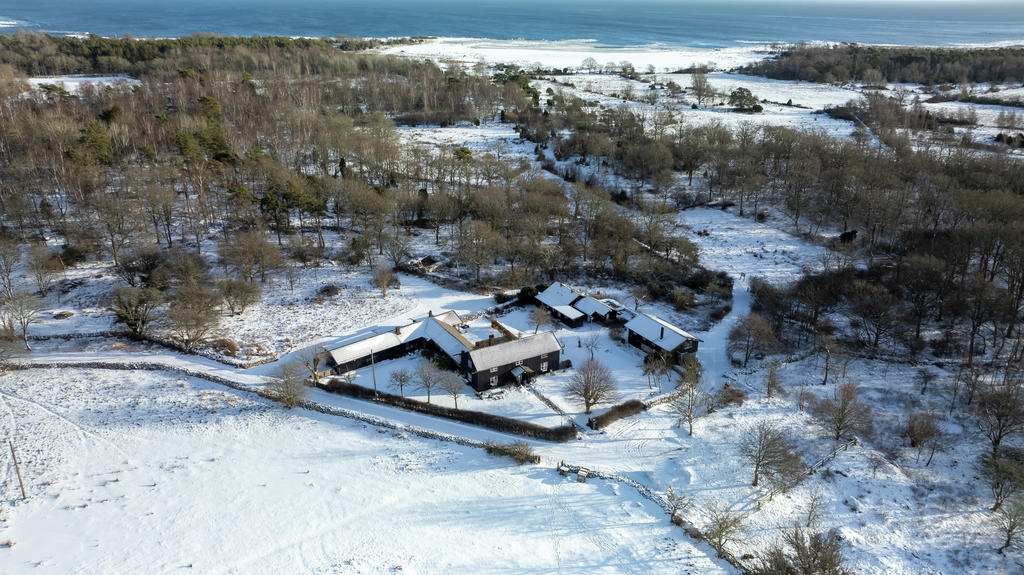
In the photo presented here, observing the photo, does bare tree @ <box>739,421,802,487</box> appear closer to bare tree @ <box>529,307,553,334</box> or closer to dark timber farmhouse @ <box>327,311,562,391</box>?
dark timber farmhouse @ <box>327,311,562,391</box>

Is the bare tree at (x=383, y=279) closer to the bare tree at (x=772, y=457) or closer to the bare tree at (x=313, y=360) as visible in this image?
the bare tree at (x=313, y=360)

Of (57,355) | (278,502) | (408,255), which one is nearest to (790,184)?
(408,255)

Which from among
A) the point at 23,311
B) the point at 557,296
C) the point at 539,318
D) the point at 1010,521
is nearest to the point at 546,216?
the point at 557,296

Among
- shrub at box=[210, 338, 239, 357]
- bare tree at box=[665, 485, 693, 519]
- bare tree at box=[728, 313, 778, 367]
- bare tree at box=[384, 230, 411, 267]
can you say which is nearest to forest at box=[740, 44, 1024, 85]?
bare tree at box=[728, 313, 778, 367]

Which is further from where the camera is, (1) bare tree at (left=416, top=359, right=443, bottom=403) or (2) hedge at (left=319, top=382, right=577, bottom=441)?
(1) bare tree at (left=416, top=359, right=443, bottom=403)

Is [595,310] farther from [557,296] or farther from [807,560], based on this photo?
[807,560]

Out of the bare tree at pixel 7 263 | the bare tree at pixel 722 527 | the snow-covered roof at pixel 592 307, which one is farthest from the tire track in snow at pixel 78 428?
the snow-covered roof at pixel 592 307
